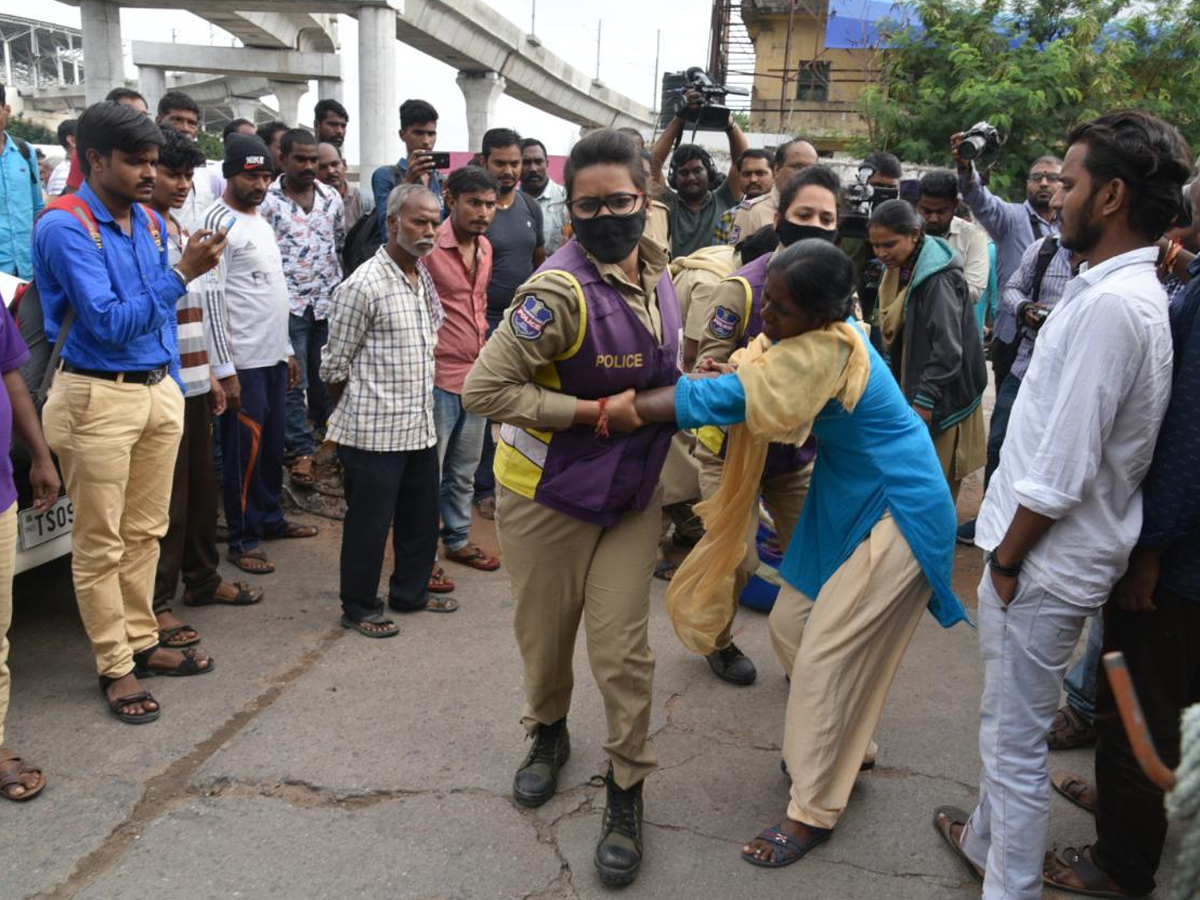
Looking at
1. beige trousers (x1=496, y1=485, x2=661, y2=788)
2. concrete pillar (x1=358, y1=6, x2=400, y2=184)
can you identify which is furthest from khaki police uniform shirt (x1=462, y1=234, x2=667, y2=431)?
concrete pillar (x1=358, y1=6, x2=400, y2=184)

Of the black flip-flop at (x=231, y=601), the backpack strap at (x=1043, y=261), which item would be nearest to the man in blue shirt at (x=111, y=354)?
the black flip-flop at (x=231, y=601)

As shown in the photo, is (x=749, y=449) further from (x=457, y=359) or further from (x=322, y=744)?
(x=457, y=359)

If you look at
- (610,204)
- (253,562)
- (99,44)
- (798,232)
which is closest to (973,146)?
(798,232)

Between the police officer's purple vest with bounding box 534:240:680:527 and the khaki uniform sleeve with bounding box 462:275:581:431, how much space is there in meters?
0.07

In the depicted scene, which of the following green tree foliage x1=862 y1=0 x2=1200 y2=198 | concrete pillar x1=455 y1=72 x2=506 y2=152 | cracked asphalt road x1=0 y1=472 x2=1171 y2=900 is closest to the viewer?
cracked asphalt road x1=0 y1=472 x2=1171 y2=900

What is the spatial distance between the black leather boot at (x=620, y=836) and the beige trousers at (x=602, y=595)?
0.05m

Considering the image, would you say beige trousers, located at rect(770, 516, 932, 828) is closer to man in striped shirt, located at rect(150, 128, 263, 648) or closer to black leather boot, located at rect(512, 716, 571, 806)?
black leather boot, located at rect(512, 716, 571, 806)

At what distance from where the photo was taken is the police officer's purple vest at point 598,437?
2.63 metres

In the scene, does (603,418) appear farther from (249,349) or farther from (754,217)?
(754,217)

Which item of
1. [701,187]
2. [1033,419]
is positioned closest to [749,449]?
[1033,419]

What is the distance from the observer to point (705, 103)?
550 cm

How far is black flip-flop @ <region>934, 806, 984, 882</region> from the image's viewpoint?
2705 millimetres

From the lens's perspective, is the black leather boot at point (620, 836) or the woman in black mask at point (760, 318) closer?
the black leather boot at point (620, 836)

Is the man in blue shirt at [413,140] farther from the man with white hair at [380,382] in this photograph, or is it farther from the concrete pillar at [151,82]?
the concrete pillar at [151,82]
